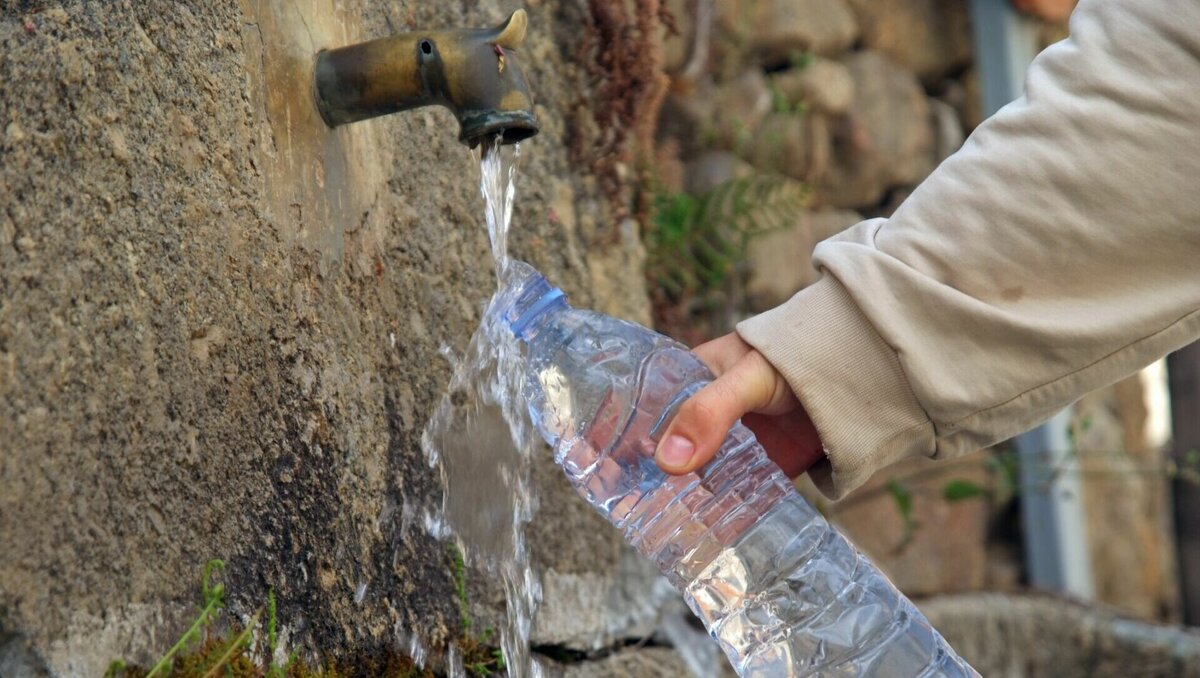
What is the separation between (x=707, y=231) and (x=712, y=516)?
4.03 feet

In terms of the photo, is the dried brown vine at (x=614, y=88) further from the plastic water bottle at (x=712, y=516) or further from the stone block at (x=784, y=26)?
the stone block at (x=784, y=26)

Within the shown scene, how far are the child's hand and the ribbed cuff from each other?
34 mm

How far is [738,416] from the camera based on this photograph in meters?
1.48

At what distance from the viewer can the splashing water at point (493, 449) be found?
1675mm

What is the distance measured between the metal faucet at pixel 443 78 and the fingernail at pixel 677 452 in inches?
15.6

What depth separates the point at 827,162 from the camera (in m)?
3.26

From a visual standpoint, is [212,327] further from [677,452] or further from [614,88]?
[614,88]

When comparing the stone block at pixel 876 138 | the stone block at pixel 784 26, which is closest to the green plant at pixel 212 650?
the stone block at pixel 784 26

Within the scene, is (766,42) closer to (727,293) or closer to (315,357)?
(727,293)

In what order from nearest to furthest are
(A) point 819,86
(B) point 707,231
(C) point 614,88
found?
(C) point 614,88 → (B) point 707,231 → (A) point 819,86

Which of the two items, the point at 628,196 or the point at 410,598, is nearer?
the point at 410,598

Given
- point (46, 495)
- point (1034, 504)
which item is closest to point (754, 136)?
point (1034, 504)

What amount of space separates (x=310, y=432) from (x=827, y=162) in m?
2.11

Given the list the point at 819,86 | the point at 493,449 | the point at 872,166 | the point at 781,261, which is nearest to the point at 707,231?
the point at 781,261
